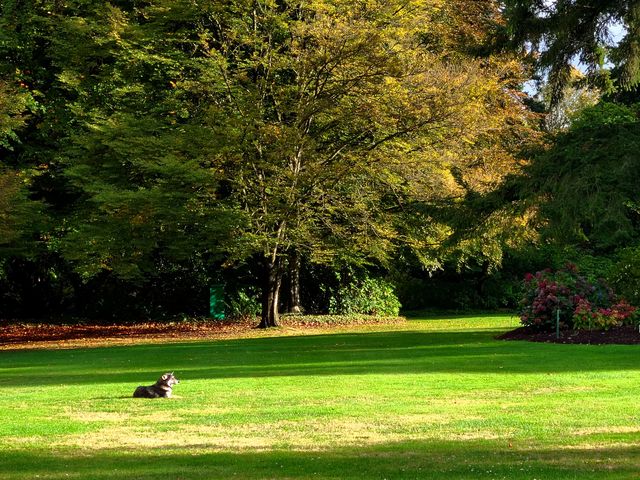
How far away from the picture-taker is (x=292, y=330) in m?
30.9

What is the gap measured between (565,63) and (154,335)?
16157 millimetres

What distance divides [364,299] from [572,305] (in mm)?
15464

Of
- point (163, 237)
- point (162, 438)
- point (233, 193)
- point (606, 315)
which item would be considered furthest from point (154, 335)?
point (162, 438)

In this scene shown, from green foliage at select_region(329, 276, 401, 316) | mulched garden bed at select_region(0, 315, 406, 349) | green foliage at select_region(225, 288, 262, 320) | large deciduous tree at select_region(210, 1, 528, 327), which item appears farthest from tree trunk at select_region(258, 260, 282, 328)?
green foliage at select_region(329, 276, 401, 316)

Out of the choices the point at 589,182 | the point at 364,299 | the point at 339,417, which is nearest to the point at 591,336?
the point at 589,182

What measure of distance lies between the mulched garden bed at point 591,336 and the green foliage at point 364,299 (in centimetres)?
1456

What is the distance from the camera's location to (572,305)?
22.5 metres

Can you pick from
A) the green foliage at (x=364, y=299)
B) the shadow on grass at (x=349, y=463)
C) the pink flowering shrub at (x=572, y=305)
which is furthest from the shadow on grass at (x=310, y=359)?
the green foliage at (x=364, y=299)

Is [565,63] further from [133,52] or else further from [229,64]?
[133,52]

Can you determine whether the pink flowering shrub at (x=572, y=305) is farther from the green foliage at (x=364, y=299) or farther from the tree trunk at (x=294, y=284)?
the green foliage at (x=364, y=299)

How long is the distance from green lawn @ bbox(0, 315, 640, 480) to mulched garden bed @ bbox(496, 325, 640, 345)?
3.09ft

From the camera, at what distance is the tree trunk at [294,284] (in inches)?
1378

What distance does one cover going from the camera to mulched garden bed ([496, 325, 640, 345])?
20297mm

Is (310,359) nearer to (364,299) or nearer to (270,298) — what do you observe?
(270,298)
